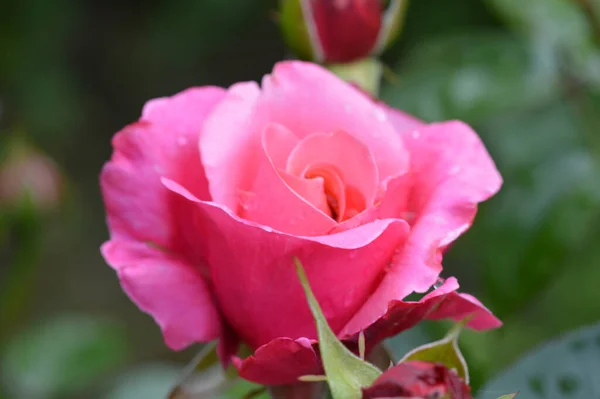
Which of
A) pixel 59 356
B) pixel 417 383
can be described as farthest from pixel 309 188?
pixel 59 356

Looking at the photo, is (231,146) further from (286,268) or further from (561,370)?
(561,370)

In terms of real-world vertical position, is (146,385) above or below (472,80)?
below

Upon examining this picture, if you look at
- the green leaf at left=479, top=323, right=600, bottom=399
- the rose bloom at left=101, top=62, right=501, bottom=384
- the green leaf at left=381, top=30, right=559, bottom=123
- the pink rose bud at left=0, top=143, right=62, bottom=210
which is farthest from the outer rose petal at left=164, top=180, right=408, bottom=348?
the pink rose bud at left=0, top=143, right=62, bottom=210

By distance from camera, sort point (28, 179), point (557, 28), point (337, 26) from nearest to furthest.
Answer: point (337, 26) → point (557, 28) → point (28, 179)

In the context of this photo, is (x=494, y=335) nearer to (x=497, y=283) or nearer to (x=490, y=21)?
(x=497, y=283)

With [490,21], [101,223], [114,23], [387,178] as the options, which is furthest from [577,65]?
[114,23]

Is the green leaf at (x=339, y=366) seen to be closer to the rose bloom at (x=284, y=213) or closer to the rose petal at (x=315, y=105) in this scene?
the rose bloom at (x=284, y=213)

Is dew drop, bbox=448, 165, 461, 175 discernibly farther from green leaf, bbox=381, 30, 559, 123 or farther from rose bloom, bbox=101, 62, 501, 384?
green leaf, bbox=381, 30, 559, 123
